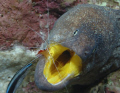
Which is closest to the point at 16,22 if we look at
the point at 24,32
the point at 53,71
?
the point at 24,32

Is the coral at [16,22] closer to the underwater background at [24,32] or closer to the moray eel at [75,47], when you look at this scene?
the underwater background at [24,32]

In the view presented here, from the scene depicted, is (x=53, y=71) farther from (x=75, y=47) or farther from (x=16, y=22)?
(x=16, y=22)

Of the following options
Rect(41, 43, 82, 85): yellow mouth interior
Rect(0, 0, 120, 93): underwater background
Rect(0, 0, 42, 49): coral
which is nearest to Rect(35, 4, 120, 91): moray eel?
Rect(41, 43, 82, 85): yellow mouth interior

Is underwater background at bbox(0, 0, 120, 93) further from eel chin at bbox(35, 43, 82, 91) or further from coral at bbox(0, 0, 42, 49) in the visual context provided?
eel chin at bbox(35, 43, 82, 91)

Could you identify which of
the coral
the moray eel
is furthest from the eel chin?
the coral

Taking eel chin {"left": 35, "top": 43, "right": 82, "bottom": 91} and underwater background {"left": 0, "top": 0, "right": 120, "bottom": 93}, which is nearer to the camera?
eel chin {"left": 35, "top": 43, "right": 82, "bottom": 91}

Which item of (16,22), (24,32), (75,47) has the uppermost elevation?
(75,47)

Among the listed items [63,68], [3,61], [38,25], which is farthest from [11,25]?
[63,68]

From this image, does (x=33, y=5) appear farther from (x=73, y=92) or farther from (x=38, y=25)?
(x=73, y=92)
